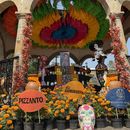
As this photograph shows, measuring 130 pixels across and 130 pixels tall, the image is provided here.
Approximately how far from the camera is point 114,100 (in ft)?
30.0

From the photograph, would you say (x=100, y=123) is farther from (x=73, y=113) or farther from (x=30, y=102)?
(x=30, y=102)

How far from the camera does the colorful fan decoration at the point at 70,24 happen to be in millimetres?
19138

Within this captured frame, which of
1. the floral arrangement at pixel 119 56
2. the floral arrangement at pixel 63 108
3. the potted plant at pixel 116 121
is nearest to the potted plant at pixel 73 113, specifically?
the floral arrangement at pixel 63 108

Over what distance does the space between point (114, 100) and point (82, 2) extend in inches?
417

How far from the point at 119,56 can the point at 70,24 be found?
8945mm

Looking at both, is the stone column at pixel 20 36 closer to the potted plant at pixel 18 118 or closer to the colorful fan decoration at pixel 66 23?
the colorful fan decoration at pixel 66 23

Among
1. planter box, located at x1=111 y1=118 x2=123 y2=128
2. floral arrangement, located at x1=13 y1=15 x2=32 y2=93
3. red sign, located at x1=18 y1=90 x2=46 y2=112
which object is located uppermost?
floral arrangement, located at x1=13 y1=15 x2=32 y2=93

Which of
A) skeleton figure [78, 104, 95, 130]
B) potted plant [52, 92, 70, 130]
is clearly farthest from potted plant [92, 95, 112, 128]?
skeleton figure [78, 104, 95, 130]

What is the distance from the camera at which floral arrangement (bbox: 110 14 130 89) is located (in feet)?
43.0

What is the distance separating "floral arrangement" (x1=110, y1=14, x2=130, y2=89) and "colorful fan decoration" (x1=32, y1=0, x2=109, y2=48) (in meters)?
4.36

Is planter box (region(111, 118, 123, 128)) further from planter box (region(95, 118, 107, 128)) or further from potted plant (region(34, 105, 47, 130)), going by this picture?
potted plant (region(34, 105, 47, 130))

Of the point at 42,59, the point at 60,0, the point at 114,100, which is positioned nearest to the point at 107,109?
the point at 114,100

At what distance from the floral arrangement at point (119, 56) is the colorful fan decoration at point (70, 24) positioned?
436cm

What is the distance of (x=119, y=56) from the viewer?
45.0 feet
